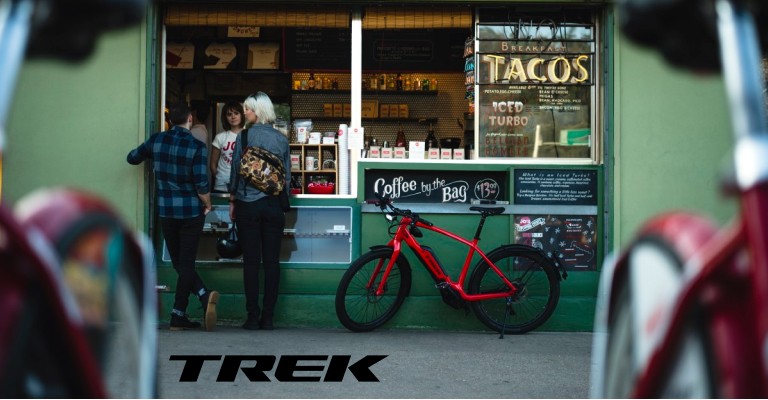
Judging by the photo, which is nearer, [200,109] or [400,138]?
[400,138]

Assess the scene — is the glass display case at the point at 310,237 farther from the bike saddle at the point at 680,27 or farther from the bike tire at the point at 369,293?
the bike saddle at the point at 680,27

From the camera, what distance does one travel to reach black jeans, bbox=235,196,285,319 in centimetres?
828

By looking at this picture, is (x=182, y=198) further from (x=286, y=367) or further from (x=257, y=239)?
(x=286, y=367)

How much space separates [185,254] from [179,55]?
97.2 inches

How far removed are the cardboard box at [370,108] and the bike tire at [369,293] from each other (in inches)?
82.2

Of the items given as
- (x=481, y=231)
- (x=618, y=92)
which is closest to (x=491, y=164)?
(x=481, y=231)

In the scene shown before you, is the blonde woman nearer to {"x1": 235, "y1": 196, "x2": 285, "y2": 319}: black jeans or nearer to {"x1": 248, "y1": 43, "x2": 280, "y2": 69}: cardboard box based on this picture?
{"x1": 235, "y1": 196, "x2": 285, "y2": 319}: black jeans

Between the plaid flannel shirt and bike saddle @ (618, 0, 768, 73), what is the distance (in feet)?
21.0

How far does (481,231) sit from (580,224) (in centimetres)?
87

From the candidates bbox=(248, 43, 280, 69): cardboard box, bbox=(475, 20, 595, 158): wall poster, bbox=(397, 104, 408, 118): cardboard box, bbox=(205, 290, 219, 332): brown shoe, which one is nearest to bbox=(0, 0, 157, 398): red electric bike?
bbox=(205, 290, 219, 332): brown shoe

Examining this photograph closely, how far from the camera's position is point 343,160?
29.3ft

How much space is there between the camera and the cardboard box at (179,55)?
9.31 m

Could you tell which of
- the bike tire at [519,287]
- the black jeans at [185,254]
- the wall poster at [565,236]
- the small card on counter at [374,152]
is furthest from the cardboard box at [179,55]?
the wall poster at [565,236]

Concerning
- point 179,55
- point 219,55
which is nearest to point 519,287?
point 179,55
